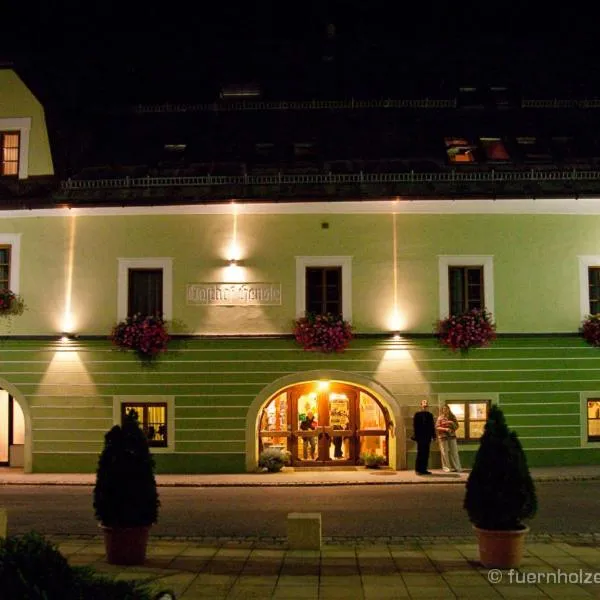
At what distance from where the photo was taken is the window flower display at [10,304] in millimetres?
21734

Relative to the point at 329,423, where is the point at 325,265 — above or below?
above

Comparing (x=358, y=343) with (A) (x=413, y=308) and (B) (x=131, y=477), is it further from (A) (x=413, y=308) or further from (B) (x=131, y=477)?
(B) (x=131, y=477)

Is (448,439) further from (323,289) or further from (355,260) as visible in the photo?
(355,260)

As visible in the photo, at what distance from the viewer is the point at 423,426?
20.6 m

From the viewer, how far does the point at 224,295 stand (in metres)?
21.8

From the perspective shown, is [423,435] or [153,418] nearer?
[423,435]

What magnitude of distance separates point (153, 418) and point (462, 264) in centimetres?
908

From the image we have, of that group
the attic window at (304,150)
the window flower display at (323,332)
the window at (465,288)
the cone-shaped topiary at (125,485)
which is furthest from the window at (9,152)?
the cone-shaped topiary at (125,485)

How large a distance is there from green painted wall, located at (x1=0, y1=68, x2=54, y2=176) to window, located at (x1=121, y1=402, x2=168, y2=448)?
6.81 metres

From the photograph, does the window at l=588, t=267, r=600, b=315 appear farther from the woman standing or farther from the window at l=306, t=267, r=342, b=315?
the window at l=306, t=267, r=342, b=315

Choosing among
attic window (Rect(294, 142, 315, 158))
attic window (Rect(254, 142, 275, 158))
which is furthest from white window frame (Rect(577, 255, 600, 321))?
attic window (Rect(254, 142, 275, 158))

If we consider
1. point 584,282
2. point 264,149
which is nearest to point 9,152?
point 264,149

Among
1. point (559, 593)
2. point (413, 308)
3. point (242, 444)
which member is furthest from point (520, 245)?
point (559, 593)

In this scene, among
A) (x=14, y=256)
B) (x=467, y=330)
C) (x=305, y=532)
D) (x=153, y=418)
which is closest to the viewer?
(x=305, y=532)
